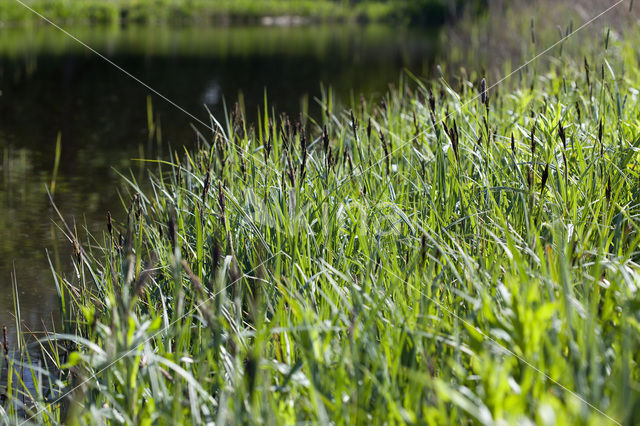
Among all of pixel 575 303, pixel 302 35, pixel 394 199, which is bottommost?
pixel 302 35

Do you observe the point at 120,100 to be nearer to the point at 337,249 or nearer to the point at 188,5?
the point at 337,249

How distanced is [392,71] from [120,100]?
4571 millimetres

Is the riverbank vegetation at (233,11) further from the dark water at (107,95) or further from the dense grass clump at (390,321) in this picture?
the dense grass clump at (390,321)

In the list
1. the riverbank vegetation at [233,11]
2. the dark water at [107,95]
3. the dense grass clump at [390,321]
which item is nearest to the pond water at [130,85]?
the dark water at [107,95]

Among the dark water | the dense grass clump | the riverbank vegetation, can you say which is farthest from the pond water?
the riverbank vegetation

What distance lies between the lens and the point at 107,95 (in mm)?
10297

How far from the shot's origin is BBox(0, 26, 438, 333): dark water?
470 cm

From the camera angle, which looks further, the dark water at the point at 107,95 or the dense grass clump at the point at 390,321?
the dark water at the point at 107,95

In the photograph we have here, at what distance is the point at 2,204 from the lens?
5.28 meters

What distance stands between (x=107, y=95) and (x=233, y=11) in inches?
661

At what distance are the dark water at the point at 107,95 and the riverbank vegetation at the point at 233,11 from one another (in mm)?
2153

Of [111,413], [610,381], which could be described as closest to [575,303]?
[610,381]

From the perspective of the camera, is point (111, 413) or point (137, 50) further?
point (137, 50)

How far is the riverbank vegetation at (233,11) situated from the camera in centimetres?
2092
